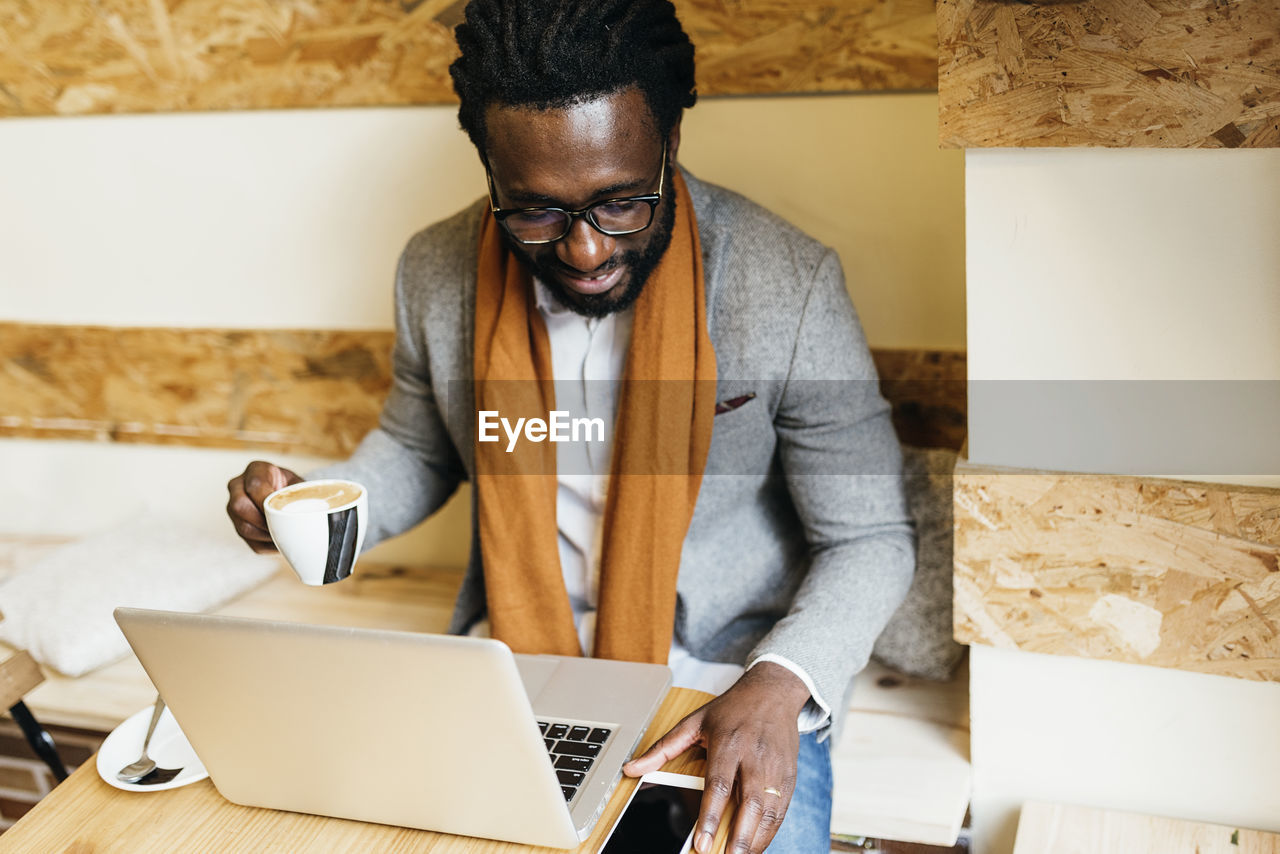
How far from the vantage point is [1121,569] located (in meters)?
1.24

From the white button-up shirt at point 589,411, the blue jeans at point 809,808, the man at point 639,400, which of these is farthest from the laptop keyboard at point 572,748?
the white button-up shirt at point 589,411

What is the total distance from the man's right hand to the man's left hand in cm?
55

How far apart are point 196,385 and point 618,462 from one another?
1.08 m

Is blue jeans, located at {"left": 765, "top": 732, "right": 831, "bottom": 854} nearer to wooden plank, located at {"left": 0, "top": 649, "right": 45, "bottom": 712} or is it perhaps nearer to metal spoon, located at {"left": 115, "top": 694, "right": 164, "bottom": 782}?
metal spoon, located at {"left": 115, "top": 694, "right": 164, "bottom": 782}

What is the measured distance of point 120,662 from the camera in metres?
1.78

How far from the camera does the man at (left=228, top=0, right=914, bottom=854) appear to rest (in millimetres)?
1223

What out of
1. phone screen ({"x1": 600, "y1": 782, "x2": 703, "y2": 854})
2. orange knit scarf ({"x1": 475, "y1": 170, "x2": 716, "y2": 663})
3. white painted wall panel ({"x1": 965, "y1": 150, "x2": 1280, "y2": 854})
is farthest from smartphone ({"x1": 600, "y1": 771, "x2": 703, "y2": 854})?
white painted wall panel ({"x1": 965, "y1": 150, "x2": 1280, "y2": 854})

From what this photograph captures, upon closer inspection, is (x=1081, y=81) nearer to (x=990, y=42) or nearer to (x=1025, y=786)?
(x=990, y=42)

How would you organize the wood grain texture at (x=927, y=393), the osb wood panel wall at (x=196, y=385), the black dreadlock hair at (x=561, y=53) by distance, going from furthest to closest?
the osb wood panel wall at (x=196, y=385) < the wood grain texture at (x=927, y=393) < the black dreadlock hair at (x=561, y=53)

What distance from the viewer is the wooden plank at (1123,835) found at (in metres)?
1.29

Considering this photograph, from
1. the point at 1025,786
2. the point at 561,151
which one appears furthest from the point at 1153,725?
the point at 561,151

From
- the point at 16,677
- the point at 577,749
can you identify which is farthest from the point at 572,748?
the point at 16,677

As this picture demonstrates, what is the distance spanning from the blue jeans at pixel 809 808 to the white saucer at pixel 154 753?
61cm

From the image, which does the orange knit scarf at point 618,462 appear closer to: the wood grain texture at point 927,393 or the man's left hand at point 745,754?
the man's left hand at point 745,754
